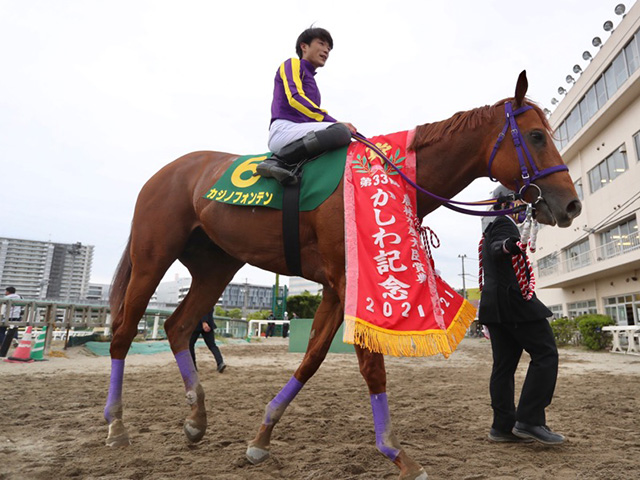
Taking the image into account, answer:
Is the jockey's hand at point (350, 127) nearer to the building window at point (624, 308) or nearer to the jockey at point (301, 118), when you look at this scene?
the jockey at point (301, 118)

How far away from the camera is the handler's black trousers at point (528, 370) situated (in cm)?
313

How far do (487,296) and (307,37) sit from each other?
2.60m

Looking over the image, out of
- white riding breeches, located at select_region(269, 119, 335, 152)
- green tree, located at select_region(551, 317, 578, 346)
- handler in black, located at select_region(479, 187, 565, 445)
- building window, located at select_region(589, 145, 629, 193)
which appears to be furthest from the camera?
building window, located at select_region(589, 145, 629, 193)

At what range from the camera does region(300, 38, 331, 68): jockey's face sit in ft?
10.9

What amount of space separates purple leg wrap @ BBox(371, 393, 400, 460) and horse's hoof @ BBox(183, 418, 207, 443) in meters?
1.37

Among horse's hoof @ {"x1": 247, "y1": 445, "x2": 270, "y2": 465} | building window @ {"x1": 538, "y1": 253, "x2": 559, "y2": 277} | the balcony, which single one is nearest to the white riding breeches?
horse's hoof @ {"x1": 247, "y1": 445, "x2": 270, "y2": 465}

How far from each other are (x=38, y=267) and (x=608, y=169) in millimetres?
141683

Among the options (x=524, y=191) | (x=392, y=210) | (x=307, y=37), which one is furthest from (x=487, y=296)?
(x=307, y=37)

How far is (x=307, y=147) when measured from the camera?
2.85 meters

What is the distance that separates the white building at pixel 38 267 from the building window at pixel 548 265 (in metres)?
117

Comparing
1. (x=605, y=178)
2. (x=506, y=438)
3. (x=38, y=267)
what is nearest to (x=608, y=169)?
(x=605, y=178)

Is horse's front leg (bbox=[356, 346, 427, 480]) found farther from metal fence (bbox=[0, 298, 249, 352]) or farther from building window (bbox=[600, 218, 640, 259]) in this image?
building window (bbox=[600, 218, 640, 259])

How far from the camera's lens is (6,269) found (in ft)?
390

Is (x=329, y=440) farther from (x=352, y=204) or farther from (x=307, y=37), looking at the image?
(x=307, y=37)
